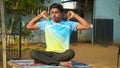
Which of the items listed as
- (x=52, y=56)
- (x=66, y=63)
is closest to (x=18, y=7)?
A: (x=52, y=56)

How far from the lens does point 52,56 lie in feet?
16.0

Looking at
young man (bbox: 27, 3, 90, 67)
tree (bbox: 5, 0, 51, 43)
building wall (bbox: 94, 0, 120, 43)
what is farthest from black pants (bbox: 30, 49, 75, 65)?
building wall (bbox: 94, 0, 120, 43)

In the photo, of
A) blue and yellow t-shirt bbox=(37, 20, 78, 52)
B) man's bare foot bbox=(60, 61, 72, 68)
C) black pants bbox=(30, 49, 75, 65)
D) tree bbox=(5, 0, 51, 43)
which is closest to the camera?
man's bare foot bbox=(60, 61, 72, 68)

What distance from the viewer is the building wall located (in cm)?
2158

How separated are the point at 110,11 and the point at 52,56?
56.2 feet

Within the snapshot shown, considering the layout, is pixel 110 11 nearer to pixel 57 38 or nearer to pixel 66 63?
pixel 57 38

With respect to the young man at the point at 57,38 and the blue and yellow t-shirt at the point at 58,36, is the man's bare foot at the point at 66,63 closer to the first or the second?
the young man at the point at 57,38

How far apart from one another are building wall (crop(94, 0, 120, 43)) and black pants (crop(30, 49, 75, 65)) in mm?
16961

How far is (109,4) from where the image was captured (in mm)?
21578

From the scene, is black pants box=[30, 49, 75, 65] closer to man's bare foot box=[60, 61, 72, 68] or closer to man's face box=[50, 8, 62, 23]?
man's bare foot box=[60, 61, 72, 68]

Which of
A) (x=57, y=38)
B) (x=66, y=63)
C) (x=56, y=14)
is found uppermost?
(x=56, y=14)

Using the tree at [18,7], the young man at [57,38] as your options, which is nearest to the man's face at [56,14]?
the young man at [57,38]

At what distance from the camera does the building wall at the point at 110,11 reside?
850 inches

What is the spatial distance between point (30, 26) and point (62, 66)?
108 cm
